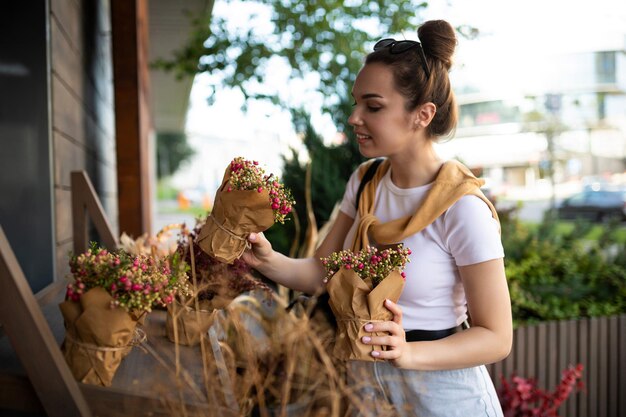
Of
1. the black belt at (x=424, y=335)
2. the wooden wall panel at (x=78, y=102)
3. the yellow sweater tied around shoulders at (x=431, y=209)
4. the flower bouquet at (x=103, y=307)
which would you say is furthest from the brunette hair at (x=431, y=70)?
the wooden wall panel at (x=78, y=102)

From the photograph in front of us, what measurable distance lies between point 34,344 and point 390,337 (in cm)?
64

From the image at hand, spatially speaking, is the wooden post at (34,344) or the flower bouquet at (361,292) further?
the flower bouquet at (361,292)

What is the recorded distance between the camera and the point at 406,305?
149cm

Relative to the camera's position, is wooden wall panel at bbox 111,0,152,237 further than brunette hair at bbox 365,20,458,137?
Yes

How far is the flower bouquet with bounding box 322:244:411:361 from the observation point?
1.15 m

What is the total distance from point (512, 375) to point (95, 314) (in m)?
3.18

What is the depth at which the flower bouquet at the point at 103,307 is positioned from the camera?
943mm

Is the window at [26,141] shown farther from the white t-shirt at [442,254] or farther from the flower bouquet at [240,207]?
the white t-shirt at [442,254]

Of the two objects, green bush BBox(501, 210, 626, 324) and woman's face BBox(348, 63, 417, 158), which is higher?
woman's face BBox(348, 63, 417, 158)

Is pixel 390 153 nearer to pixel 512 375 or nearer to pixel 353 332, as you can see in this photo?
pixel 353 332

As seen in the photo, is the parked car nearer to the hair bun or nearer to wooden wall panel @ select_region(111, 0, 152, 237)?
wooden wall panel @ select_region(111, 0, 152, 237)

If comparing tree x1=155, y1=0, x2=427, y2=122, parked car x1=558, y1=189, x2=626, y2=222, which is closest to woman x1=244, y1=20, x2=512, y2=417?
tree x1=155, y1=0, x2=427, y2=122

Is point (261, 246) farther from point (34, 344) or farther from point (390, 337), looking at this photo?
point (34, 344)

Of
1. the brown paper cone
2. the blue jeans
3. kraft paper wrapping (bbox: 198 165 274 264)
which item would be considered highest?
kraft paper wrapping (bbox: 198 165 274 264)
